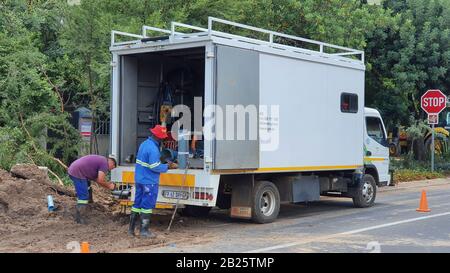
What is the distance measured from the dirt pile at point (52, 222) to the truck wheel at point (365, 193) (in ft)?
15.0

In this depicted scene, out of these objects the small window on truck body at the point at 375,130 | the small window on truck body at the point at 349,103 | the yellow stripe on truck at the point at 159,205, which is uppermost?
the small window on truck body at the point at 349,103

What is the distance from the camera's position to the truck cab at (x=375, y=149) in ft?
47.3

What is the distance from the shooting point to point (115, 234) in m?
9.46

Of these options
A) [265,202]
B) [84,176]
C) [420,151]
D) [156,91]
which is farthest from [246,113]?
[420,151]

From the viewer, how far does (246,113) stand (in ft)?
34.7

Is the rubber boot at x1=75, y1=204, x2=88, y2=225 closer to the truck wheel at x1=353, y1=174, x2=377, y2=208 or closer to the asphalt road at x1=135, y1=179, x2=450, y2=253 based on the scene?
the asphalt road at x1=135, y1=179, x2=450, y2=253

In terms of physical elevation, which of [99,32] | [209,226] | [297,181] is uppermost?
[99,32]

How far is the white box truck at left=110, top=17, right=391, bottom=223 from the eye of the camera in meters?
10.2

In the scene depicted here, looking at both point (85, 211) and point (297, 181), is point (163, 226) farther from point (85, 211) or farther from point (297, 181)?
point (297, 181)

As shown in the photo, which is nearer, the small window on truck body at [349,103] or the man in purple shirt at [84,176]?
the man in purple shirt at [84,176]

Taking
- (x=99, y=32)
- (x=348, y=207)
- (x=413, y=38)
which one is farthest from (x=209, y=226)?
(x=413, y=38)

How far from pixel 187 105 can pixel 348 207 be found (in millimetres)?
4885

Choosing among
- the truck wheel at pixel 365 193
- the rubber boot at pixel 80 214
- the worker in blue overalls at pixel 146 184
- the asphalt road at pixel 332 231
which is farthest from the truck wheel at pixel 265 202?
the truck wheel at pixel 365 193

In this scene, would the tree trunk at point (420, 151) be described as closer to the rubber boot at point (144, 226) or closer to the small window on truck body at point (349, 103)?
the small window on truck body at point (349, 103)
